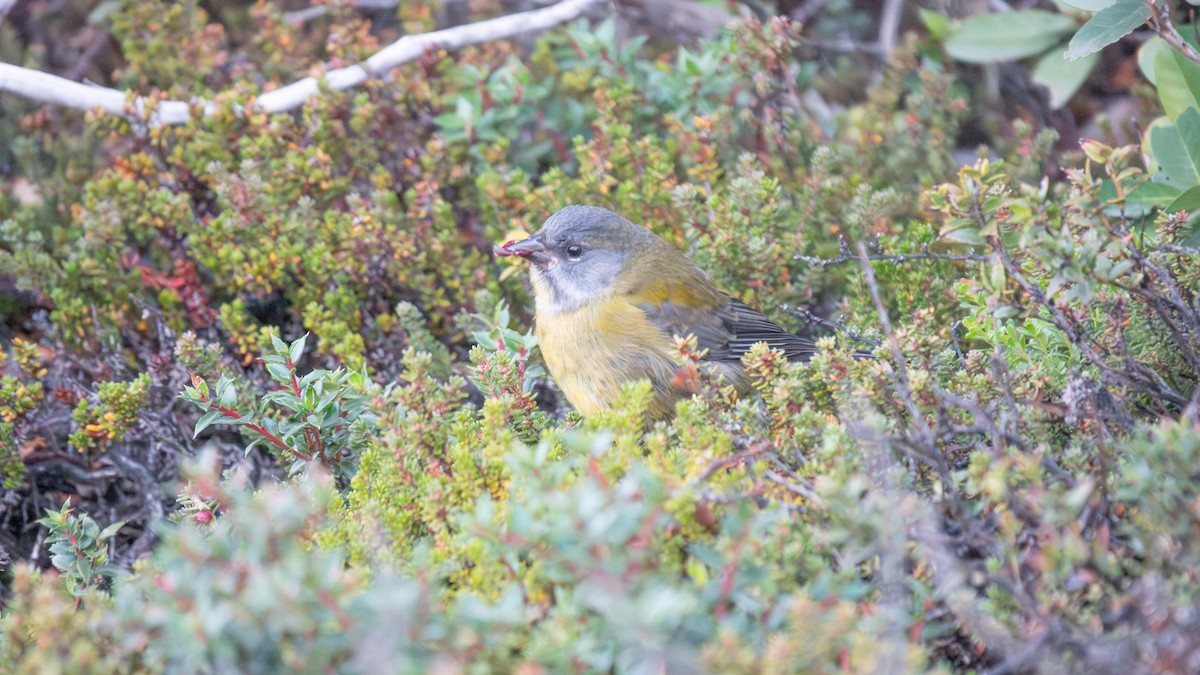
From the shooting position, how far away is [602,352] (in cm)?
389

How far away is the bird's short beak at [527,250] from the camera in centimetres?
400

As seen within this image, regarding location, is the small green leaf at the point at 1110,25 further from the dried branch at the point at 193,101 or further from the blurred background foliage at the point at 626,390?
the dried branch at the point at 193,101

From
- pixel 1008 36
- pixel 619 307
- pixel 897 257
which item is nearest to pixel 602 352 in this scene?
pixel 619 307

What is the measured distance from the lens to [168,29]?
202 inches

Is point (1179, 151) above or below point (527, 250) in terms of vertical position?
above

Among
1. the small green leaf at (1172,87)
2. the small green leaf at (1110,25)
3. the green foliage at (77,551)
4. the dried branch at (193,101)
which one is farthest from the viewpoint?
the dried branch at (193,101)

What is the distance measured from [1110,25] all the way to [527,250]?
209 centimetres

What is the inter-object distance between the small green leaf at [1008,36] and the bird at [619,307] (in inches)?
82.8

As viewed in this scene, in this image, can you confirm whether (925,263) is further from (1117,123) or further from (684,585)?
(1117,123)

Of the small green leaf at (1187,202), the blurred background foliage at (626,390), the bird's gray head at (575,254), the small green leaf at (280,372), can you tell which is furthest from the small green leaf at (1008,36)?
the small green leaf at (280,372)

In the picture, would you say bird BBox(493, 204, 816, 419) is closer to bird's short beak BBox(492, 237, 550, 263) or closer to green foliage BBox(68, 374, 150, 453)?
bird's short beak BBox(492, 237, 550, 263)

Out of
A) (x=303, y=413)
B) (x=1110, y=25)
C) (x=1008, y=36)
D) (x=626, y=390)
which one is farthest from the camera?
(x=1008, y=36)

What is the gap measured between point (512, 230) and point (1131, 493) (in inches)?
115

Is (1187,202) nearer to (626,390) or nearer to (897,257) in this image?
(897,257)
